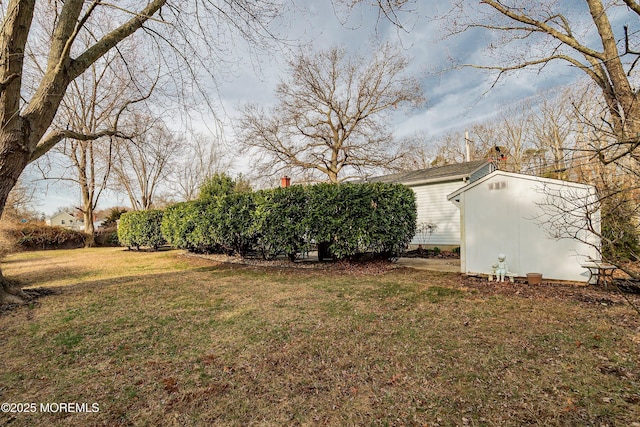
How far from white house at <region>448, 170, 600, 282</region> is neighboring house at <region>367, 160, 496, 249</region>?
233 inches

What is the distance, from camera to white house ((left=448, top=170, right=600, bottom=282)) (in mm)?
5871

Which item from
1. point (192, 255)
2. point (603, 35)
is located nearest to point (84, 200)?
point (192, 255)

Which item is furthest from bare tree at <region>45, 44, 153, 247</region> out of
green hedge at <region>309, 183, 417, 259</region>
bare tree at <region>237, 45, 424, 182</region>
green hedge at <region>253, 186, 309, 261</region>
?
green hedge at <region>309, 183, 417, 259</region>

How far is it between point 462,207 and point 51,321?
840 cm

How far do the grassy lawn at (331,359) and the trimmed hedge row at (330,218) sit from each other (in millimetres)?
2899

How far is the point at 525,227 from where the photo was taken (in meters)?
6.30

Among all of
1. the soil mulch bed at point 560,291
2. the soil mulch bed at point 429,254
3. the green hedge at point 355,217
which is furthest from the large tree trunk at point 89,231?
the soil mulch bed at point 560,291

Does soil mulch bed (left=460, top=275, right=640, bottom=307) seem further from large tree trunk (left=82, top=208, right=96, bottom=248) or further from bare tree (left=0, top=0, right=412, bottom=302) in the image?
large tree trunk (left=82, top=208, right=96, bottom=248)

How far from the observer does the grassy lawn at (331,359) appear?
7.43 feet

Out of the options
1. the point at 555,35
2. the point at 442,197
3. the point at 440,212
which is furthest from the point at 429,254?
the point at 555,35

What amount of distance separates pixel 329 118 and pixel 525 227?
15135 mm

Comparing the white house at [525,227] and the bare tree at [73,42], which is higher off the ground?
the bare tree at [73,42]

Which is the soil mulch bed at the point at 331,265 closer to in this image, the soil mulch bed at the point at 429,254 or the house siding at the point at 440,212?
the soil mulch bed at the point at 429,254

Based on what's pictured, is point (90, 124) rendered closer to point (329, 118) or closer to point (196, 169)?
point (329, 118)
